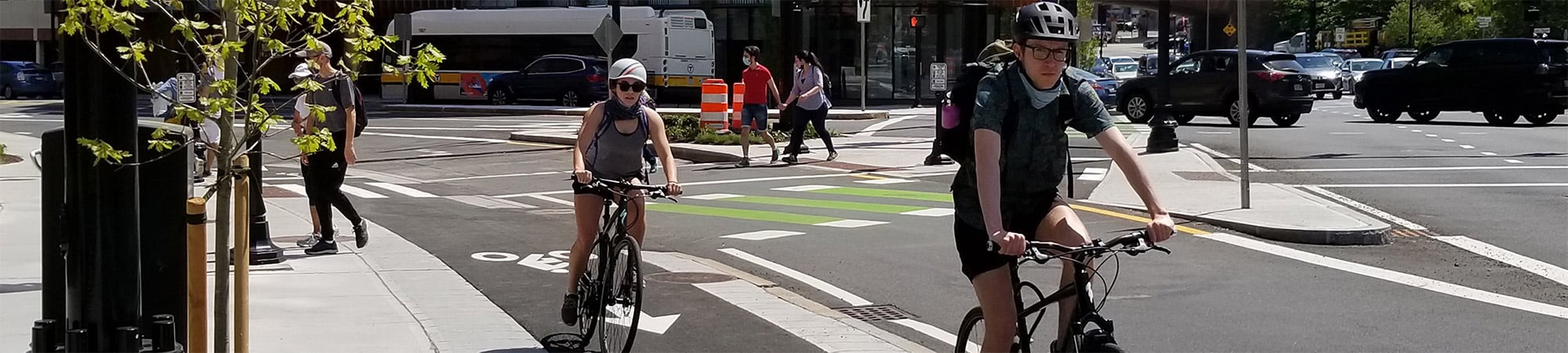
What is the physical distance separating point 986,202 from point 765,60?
38.0 metres

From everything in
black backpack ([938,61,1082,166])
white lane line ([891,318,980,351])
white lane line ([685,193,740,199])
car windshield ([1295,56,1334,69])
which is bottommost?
white lane line ([891,318,980,351])

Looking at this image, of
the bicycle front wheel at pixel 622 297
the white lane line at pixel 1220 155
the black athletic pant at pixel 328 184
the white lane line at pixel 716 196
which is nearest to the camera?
the bicycle front wheel at pixel 622 297

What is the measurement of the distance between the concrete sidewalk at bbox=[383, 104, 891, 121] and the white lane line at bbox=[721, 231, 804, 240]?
2180 centimetres

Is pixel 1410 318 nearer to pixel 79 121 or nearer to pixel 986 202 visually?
pixel 986 202

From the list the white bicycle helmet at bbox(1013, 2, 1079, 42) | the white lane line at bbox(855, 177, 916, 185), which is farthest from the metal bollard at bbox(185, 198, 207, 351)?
the white lane line at bbox(855, 177, 916, 185)

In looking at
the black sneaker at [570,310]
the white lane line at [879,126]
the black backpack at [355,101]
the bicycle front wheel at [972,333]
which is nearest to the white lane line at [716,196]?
the black backpack at [355,101]

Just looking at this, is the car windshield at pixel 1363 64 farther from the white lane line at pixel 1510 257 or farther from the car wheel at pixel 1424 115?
the white lane line at pixel 1510 257

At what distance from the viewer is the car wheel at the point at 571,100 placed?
4147cm

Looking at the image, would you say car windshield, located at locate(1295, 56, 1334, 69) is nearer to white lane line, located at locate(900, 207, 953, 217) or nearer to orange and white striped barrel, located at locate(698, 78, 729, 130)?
orange and white striped barrel, located at locate(698, 78, 729, 130)

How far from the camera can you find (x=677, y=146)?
22.5 meters

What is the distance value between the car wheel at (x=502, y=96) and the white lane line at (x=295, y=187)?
25432 mm

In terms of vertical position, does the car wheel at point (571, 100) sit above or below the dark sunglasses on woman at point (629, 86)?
above

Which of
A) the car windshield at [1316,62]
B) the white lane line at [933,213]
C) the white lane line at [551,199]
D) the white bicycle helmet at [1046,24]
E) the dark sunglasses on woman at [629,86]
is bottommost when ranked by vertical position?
the white lane line at [933,213]

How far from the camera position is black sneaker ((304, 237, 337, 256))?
1087 centimetres
